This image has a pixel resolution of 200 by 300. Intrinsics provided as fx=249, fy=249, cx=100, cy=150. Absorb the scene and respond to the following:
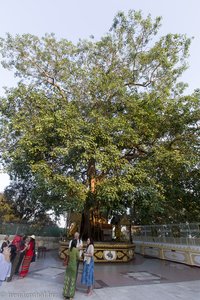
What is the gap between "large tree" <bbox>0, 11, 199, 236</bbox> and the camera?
442 inches

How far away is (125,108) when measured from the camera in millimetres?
13695

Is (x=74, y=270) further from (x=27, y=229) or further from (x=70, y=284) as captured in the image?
(x=27, y=229)

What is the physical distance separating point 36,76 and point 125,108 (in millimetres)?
6492

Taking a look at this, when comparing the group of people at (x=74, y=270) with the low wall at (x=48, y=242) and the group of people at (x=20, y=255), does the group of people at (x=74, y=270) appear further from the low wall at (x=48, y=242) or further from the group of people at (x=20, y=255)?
the low wall at (x=48, y=242)

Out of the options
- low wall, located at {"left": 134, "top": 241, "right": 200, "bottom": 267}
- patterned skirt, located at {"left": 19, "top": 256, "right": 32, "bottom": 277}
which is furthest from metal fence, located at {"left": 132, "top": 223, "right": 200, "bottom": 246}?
patterned skirt, located at {"left": 19, "top": 256, "right": 32, "bottom": 277}

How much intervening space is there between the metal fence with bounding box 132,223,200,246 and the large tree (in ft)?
4.39

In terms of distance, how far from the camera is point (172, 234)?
13562 mm

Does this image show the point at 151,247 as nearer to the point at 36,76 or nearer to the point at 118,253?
the point at 118,253

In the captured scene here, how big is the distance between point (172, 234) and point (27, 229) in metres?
11.1

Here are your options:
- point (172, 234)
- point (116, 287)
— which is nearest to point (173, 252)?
point (172, 234)

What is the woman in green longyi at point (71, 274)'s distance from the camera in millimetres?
5832

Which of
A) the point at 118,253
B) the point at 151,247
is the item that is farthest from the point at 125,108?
the point at 151,247

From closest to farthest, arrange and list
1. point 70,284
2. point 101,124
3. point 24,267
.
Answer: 1. point 70,284
2. point 24,267
3. point 101,124

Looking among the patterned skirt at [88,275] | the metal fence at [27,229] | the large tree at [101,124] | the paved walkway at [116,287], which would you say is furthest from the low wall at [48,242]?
the patterned skirt at [88,275]
